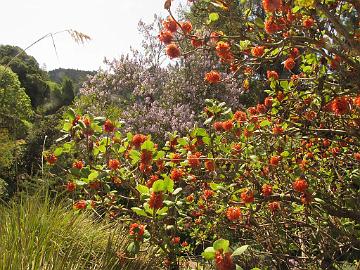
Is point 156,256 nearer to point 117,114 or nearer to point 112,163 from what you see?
point 112,163

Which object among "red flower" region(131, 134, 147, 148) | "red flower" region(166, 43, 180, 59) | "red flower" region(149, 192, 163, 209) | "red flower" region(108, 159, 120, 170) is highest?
"red flower" region(166, 43, 180, 59)

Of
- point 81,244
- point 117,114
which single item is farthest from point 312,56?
point 117,114

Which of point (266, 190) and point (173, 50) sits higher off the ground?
point (173, 50)

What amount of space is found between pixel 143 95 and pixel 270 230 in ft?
35.6

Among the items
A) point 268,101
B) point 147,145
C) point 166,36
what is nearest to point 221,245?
point 147,145

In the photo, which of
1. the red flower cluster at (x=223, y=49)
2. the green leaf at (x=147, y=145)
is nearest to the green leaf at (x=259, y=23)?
the red flower cluster at (x=223, y=49)

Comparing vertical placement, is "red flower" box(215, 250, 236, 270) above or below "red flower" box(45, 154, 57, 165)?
below

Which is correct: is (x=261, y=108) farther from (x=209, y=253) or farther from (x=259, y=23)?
(x=209, y=253)

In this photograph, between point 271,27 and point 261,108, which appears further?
point 261,108

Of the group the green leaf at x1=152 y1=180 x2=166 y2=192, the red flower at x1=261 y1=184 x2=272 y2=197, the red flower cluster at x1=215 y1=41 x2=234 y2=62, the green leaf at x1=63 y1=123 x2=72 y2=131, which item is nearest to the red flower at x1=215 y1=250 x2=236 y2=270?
the green leaf at x1=152 y1=180 x2=166 y2=192

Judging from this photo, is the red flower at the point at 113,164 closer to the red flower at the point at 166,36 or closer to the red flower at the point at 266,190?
the red flower at the point at 166,36

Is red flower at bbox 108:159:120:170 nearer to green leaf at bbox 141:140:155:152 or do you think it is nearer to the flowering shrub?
the flowering shrub

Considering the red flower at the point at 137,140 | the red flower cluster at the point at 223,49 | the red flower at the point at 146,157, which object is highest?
the red flower cluster at the point at 223,49

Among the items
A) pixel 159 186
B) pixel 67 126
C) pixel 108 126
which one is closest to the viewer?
pixel 159 186
